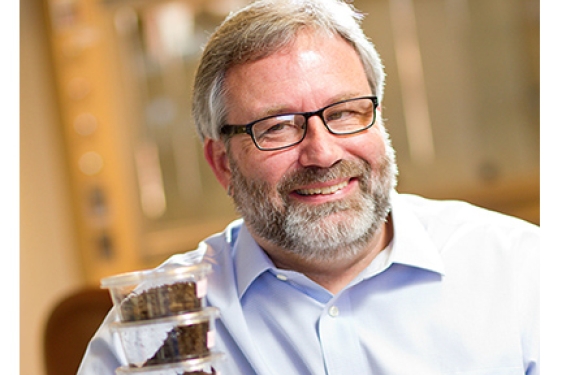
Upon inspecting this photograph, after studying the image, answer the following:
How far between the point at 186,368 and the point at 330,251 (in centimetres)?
59

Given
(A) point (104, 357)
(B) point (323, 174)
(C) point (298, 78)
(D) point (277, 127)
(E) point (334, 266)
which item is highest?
(C) point (298, 78)

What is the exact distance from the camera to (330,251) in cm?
164

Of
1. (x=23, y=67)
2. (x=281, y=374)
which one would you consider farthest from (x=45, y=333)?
(x=23, y=67)

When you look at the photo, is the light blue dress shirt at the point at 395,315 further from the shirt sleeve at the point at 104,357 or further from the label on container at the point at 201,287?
the label on container at the point at 201,287

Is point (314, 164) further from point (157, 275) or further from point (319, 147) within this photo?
point (157, 275)

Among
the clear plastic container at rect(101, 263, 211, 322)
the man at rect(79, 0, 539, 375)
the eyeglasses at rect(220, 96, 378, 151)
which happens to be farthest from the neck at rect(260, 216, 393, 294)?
the clear plastic container at rect(101, 263, 211, 322)

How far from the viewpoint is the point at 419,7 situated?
381 centimetres

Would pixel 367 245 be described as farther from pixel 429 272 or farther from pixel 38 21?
pixel 38 21

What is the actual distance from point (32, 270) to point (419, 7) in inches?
101

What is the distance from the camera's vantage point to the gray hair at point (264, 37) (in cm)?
164

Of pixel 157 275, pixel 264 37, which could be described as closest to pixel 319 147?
pixel 264 37

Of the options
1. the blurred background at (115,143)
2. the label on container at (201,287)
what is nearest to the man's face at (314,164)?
the label on container at (201,287)
